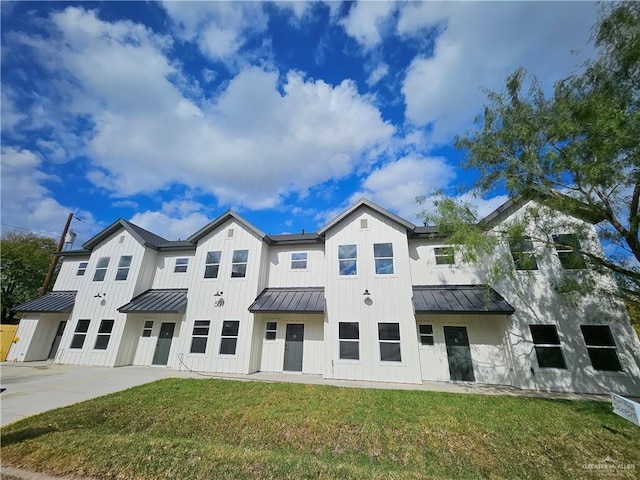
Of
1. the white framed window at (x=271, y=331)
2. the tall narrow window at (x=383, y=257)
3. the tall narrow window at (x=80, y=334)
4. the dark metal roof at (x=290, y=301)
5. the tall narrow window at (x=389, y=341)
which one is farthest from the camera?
the tall narrow window at (x=80, y=334)

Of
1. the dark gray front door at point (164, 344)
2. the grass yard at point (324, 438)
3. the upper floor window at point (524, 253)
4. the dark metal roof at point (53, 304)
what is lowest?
the grass yard at point (324, 438)

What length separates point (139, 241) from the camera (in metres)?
15.4

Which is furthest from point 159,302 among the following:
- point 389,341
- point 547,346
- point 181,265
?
point 547,346

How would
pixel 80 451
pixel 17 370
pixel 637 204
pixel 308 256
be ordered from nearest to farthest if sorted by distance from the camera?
pixel 80 451
pixel 637 204
pixel 17 370
pixel 308 256

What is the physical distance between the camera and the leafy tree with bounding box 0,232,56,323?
22031 millimetres

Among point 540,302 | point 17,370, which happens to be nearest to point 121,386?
point 17,370

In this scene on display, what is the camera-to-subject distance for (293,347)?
12766 mm

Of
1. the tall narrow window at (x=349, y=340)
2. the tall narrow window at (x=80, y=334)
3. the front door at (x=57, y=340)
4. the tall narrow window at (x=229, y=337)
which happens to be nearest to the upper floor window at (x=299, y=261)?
the tall narrow window at (x=349, y=340)

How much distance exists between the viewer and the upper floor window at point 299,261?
46.5 feet

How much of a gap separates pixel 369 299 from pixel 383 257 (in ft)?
7.17

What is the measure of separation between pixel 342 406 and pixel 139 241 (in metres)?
15.1

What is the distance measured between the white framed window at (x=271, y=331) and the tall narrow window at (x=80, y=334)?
10.8 meters

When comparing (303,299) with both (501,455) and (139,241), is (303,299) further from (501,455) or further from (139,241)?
(139,241)

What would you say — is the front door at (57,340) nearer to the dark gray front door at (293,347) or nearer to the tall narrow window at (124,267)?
the tall narrow window at (124,267)
